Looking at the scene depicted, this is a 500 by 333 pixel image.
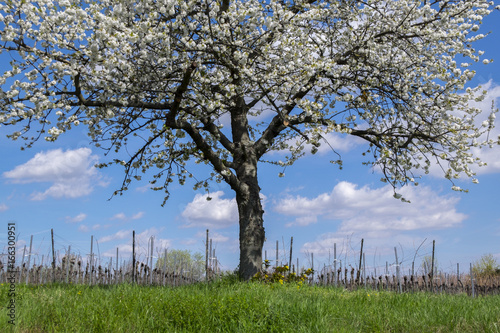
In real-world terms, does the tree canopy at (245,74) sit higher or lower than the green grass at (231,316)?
higher

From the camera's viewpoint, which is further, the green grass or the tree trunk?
the tree trunk

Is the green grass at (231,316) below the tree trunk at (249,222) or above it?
below

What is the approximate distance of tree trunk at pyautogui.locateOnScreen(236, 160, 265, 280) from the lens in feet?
36.0

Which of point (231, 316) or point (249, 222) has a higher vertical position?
point (249, 222)

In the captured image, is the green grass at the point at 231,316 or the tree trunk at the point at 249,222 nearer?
the green grass at the point at 231,316

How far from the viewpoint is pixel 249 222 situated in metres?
11.1

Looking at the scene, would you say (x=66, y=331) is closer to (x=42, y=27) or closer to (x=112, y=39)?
(x=112, y=39)

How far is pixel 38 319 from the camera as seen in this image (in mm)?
6332

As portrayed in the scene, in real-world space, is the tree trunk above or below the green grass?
above

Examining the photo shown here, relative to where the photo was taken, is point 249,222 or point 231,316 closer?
point 231,316

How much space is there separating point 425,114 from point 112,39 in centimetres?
750

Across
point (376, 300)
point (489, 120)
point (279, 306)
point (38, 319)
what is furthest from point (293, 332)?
point (489, 120)

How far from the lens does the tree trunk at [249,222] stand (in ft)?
36.0

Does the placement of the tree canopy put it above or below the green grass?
above
